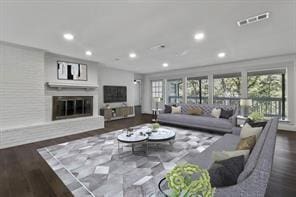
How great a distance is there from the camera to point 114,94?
25.3ft

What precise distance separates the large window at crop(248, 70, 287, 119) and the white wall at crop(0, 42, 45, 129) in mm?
7367

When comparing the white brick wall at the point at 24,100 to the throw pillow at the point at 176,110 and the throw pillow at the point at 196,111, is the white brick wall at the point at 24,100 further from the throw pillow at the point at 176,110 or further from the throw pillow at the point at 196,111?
the throw pillow at the point at 196,111

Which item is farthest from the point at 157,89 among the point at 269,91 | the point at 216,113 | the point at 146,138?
the point at 146,138

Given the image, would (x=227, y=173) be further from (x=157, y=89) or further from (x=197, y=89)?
(x=157, y=89)

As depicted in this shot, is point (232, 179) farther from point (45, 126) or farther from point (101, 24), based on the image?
point (45, 126)

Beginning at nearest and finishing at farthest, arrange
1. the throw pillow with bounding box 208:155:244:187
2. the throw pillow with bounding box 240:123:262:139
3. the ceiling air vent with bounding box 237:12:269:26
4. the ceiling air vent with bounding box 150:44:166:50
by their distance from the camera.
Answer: the throw pillow with bounding box 208:155:244:187 → the throw pillow with bounding box 240:123:262:139 → the ceiling air vent with bounding box 237:12:269:26 → the ceiling air vent with bounding box 150:44:166:50

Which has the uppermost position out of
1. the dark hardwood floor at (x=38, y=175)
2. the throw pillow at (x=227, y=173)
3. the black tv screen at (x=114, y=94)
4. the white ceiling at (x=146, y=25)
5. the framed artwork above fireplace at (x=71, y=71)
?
the white ceiling at (x=146, y=25)

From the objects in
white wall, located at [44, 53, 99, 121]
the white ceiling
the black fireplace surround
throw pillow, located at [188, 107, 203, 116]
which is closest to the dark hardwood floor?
the black fireplace surround

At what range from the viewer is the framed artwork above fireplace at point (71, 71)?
5156 millimetres

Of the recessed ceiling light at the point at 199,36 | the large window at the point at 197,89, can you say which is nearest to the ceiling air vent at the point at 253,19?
the recessed ceiling light at the point at 199,36

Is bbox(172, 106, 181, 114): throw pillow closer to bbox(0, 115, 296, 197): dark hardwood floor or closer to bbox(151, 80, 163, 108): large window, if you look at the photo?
bbox(151, 80, 163, 108): large window

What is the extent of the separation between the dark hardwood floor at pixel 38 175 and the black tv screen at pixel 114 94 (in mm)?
4037

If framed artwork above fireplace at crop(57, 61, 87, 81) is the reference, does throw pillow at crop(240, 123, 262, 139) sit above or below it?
below

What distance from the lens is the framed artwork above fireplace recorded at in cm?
Answer: 516
